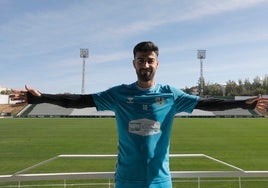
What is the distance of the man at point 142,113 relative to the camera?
280 cm

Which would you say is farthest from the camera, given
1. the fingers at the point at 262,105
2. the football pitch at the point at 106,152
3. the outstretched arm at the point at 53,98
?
the football pitch at the point at 106,152

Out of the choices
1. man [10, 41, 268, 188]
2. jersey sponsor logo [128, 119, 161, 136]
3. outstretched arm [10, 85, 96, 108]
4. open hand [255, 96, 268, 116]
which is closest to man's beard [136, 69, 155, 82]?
man [10, 41, 268, 188]

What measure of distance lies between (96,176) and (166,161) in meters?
1.03

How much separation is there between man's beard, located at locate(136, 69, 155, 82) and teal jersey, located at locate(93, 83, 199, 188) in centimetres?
12

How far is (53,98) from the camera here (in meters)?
3.15

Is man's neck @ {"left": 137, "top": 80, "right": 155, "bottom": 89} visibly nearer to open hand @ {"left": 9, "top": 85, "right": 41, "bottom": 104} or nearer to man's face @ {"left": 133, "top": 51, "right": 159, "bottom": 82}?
man's face @ {"left": 133, "top": 51, "right": 159, "bottom": 82}

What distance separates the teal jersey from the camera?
2.79 metres

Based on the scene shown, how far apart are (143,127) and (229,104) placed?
2.97ft

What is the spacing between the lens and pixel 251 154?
53.6 ft

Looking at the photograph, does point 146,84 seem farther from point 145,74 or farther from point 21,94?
point 21,94

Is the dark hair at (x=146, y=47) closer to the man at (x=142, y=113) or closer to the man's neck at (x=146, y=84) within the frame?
the man at (x=142, y=113)

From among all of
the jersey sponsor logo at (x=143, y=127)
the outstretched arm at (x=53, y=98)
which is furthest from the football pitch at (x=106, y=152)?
the jersey sponsor logo at (x=143, y=127)

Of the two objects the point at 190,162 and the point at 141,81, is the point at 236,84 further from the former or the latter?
the point at 141,81

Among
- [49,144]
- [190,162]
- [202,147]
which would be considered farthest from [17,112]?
[190,162]
